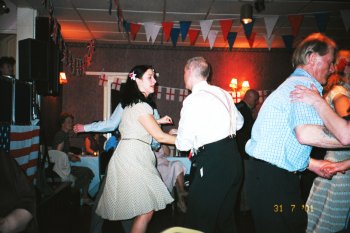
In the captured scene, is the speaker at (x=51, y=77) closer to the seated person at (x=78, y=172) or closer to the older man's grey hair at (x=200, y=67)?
the seated person at (x=78, y=172)

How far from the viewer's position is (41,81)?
4.65 meters

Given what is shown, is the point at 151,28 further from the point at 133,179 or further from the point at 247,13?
the point at 133,179

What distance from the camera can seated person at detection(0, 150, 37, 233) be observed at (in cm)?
204

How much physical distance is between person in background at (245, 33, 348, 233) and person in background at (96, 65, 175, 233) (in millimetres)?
880

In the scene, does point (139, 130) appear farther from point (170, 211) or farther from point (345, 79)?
point (170, 211)

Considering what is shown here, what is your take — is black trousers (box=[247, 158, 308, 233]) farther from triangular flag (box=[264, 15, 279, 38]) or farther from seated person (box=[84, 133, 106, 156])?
seated person (box=[84, 133, 106, 156])

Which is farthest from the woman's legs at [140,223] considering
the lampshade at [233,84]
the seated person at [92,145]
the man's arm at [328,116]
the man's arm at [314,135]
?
the lampshade at [233,84]

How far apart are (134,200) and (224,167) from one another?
0.72m

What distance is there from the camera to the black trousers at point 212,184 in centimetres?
210

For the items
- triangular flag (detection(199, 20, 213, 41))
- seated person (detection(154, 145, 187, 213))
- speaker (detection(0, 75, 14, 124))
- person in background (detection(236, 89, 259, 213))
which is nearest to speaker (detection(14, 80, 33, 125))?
speaker (detection(0, 75, 14, 124))

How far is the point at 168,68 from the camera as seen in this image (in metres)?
7.91

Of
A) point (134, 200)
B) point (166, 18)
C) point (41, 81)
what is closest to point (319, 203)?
point (134, 200)

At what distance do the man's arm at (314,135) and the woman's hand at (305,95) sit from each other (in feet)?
0.40

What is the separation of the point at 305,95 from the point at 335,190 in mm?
968
